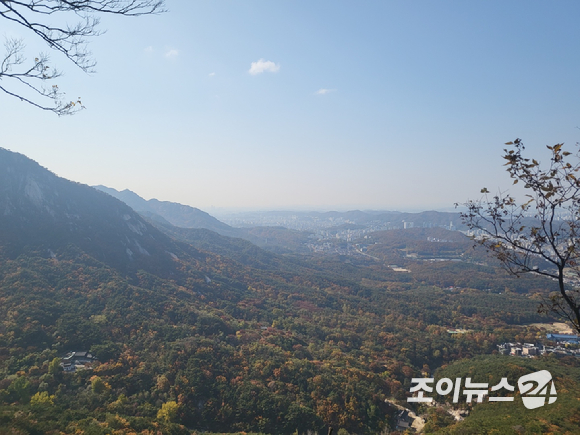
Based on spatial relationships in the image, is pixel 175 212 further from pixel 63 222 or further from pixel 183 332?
pixel 183 332

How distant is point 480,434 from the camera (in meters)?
12.5

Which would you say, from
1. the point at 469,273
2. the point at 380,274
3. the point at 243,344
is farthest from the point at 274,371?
the point at 469,273

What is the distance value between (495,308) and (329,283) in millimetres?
27605

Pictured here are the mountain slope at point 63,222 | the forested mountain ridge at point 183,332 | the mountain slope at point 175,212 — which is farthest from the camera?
the mountain slope at point 175,212

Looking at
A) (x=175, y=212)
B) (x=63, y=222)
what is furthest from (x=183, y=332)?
(x=175, y=212)

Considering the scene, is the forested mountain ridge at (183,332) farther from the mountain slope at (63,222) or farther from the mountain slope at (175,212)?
the mountain slope at (175,212)

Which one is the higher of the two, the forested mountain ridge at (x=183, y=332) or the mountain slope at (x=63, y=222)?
the mountain slope at (x=63, y=222)

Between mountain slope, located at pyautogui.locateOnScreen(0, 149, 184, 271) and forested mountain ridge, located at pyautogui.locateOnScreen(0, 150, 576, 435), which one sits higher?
mountain slope, located at pyautogui.locateOnScreen(0, 149, 184, 271)

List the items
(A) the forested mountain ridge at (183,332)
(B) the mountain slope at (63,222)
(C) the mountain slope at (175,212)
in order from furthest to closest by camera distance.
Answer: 1. (C) the mountain slope at (175,212)
2. (B) the mountain slope at (63,222)
3. (A) the forested mountain ridge at (183,332)

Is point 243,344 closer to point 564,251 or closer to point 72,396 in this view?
point 72,396

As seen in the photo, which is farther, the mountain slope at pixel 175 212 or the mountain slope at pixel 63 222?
the mountain slope at pixel 175 212

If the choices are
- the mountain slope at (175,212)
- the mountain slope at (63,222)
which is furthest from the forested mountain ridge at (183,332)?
the mountain slope at (175,212)

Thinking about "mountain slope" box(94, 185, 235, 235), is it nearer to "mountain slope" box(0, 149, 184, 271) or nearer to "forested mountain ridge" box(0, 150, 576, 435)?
"forested mountain ridge" box(0, 150, 576, 435)

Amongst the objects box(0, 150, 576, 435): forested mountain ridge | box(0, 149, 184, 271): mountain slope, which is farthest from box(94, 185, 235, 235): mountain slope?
box(0, 149, 184, 271): mountain slope
